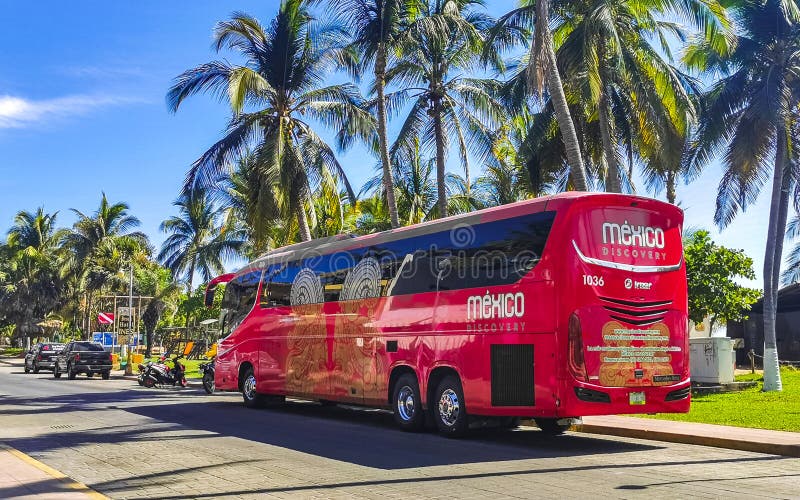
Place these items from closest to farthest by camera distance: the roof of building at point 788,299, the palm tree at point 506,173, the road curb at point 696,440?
the road curb at point 696,440 < the palm tree at point 506,173 < the roof of building at point 788,299

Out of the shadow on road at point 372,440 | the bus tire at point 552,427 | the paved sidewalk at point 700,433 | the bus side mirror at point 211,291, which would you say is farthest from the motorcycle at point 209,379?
the paved sidewalk at point 700,433

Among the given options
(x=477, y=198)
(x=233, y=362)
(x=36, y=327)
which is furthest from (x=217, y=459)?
(x=36, y=327)

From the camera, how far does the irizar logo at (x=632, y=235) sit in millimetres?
12130

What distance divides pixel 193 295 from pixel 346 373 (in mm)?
55075

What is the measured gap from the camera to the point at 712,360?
21.4m

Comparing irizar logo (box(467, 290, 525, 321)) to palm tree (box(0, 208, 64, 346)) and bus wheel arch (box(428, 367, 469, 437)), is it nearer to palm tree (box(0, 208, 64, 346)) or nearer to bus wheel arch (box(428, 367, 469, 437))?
bus wheel arch (box(428, 367, 469, 437))

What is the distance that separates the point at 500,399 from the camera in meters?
12.4

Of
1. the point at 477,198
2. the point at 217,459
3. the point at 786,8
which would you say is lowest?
the point at 217,459

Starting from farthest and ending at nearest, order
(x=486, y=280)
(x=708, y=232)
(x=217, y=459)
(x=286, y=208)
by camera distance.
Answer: (x=286, y=208) → (x=708, y=232) → (x=486, y=280) → (x=217, y=459)

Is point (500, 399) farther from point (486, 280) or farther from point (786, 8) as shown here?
point (786, 8)

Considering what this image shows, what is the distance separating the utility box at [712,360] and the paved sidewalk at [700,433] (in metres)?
6.75

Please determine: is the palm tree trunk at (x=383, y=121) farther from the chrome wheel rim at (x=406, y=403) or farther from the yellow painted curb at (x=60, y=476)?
the yellow painted curb at (x=60, y=476)

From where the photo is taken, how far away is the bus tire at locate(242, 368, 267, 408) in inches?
783

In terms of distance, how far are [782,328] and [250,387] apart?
101ft
